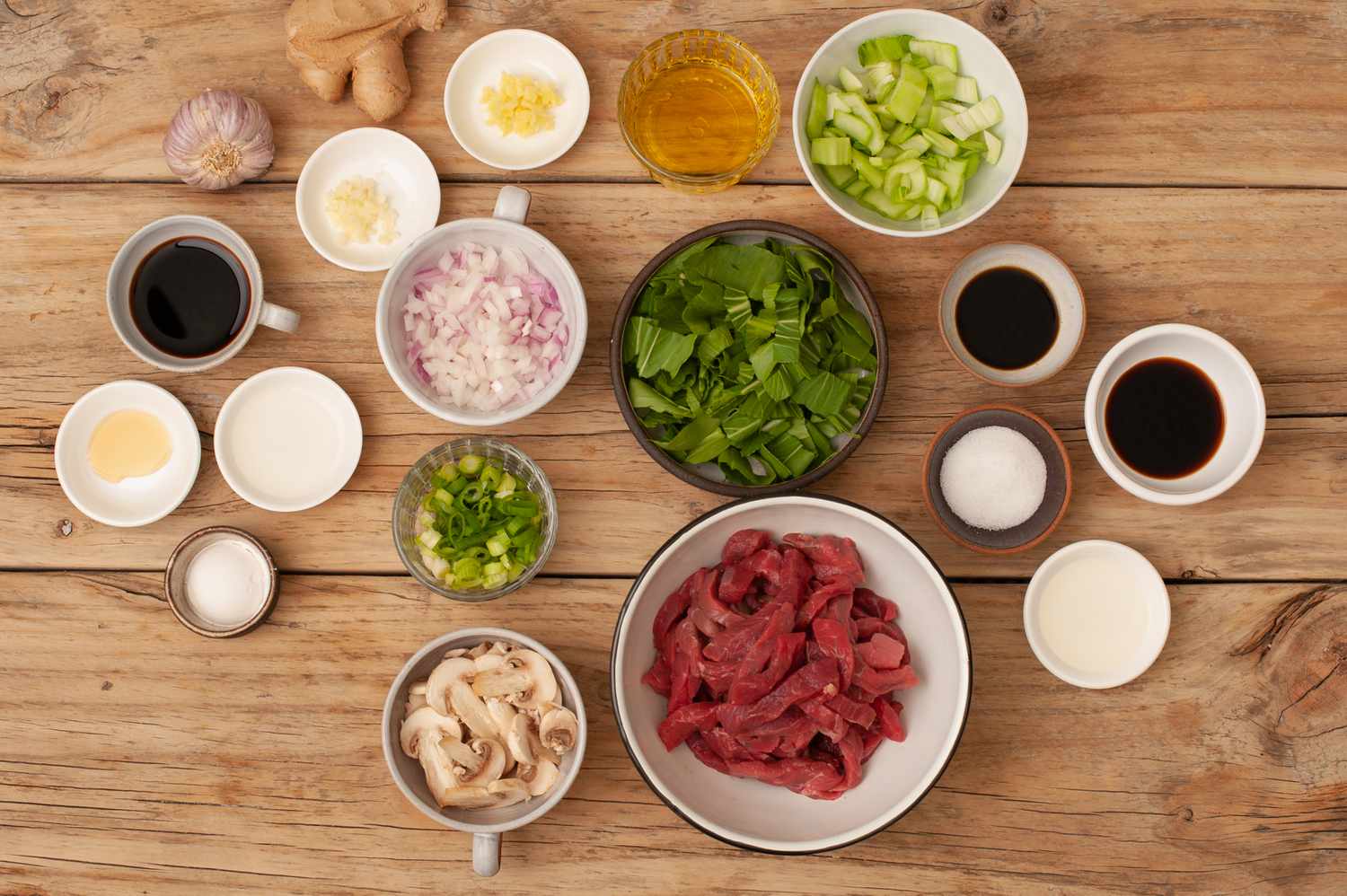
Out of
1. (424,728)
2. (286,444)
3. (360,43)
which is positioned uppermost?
(360,43)

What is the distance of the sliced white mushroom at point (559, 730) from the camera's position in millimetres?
1972

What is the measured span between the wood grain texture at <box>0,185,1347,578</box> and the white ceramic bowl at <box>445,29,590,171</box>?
0.10m

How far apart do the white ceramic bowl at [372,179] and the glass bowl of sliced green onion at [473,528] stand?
0.50m

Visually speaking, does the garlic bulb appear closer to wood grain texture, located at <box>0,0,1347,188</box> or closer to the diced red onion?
wood grain texture, located at <box>0,0,1347,188</box>

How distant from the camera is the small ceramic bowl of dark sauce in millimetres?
2084

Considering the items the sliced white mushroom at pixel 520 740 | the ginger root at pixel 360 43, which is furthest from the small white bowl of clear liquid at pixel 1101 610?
the ginger root at pixel 360 43

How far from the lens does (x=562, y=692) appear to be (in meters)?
2.05

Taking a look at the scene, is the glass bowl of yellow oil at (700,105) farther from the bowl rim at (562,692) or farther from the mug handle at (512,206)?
the bowl rim at (562,692)

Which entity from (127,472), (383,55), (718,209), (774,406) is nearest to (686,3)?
(718,209)

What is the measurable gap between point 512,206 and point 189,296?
821mm

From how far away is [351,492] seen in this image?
2223mm

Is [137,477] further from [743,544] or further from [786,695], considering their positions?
[786,695]

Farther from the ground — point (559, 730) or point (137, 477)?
point (137, 477)

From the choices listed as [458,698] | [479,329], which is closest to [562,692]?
[458,698]
